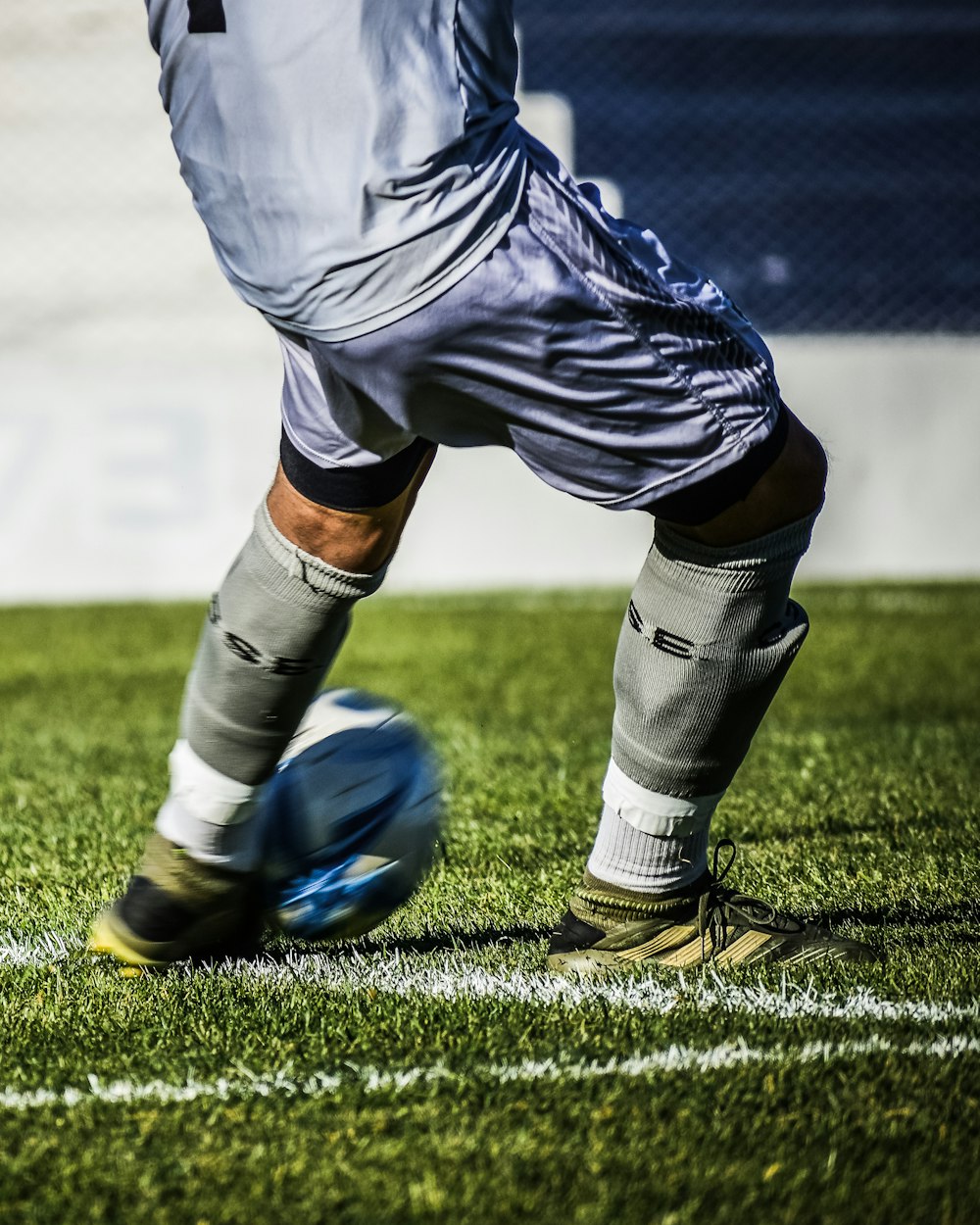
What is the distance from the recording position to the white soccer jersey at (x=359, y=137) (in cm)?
170

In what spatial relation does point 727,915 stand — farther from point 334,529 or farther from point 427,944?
point 334,529

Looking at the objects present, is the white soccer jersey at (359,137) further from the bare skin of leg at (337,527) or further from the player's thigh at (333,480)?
the bare skin of leg at (337,527)

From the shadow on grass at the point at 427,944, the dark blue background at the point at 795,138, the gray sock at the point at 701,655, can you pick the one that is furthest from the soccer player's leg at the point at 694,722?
the dark blue background at the point at 795,138

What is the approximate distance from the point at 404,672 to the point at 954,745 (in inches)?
104

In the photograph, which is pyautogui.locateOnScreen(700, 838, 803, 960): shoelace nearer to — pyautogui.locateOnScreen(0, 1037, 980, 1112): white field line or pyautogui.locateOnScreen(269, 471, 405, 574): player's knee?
pyautogui.locateOnScreen(0, 1037, 980, 1112): white field line

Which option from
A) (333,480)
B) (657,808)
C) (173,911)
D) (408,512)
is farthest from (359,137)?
(173,911)

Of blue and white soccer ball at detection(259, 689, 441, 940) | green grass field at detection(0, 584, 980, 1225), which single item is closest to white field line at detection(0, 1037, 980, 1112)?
green grass field at detection(0, 584, 980, 1225)

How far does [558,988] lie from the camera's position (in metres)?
2.17

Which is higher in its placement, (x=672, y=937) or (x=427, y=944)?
(x=672, y=937)

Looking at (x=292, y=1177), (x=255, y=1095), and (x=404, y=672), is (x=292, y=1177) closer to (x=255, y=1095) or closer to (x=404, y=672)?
(x=255, y=1095)

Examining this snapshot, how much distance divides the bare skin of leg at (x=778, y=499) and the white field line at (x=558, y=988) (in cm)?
63

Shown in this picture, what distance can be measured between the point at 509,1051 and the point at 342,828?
0.56 meters

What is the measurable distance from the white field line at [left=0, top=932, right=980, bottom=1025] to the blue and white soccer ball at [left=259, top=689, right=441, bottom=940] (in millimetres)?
81

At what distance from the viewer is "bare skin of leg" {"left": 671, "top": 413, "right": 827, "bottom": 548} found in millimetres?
1988
